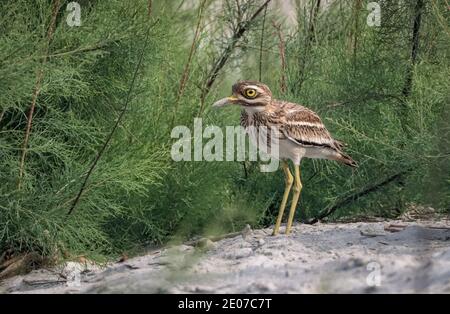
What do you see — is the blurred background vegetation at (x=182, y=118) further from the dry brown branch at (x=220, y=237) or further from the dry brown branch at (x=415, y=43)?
the dry brown branch at (x=220, y=237)

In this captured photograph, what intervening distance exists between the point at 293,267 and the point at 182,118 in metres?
1.86

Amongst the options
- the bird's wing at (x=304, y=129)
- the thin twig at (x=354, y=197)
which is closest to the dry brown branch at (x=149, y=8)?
the bird's wing at (x=304, y=129)

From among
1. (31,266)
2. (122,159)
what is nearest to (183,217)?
(122,159)

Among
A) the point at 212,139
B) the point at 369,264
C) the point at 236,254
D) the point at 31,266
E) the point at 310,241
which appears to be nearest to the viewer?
the point at 369,264

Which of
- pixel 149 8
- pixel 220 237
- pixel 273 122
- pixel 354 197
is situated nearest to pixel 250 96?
pixel 273 122

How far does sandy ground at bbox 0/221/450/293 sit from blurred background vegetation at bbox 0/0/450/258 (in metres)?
0.38

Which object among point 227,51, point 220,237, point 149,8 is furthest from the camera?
point 227,51

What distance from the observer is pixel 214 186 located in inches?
Answer: 201

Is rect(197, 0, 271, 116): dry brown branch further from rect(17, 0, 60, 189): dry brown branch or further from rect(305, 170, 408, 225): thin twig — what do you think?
rect(17, 0, 60, 189): dry brown branch

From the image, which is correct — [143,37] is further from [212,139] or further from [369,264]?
[369,264]

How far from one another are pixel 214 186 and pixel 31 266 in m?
1.18

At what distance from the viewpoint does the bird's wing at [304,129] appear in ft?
13.5

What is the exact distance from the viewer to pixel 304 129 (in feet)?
13.6

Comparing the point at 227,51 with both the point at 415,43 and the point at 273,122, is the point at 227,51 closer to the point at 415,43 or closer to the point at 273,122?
the point at 415,43
